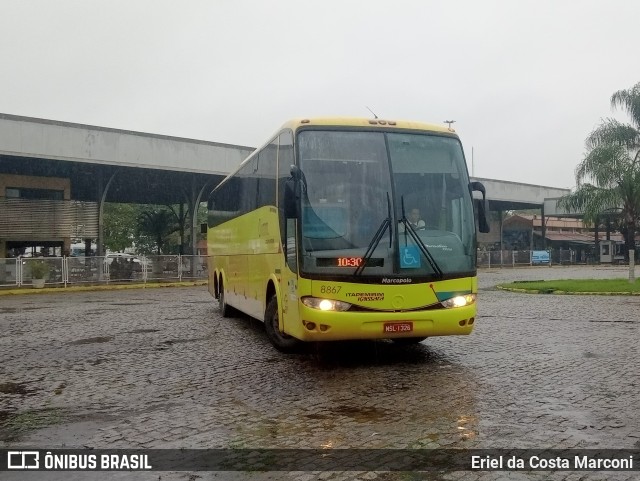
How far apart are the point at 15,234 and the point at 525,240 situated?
154 ft

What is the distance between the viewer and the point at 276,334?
9852 mm

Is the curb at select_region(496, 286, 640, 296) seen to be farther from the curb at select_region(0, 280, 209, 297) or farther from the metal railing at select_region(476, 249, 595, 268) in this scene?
the metal railing at select_region(476, 249, 595, 268)

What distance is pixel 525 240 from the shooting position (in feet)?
Result: 204

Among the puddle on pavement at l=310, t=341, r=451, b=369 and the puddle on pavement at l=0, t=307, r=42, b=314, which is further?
the puddle on pavement at l=0, t=307, r=42, b=314

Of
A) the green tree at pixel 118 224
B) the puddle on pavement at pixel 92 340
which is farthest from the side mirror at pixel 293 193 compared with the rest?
the green tree at pixel 118 224

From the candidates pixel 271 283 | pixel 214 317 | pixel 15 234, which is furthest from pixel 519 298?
pixel 15 234

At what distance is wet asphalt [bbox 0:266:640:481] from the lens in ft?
16.9

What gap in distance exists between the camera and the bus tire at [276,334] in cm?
954

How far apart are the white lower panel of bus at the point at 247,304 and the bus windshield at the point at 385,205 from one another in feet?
8.84

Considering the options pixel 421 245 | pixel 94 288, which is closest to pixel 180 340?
pixel 421 245

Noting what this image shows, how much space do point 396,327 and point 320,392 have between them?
159 cm

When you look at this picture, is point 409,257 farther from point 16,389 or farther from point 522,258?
point 522,258

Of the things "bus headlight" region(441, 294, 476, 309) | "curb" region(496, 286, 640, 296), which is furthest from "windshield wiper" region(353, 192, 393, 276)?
"curb" region(496, 286, 640, 296)

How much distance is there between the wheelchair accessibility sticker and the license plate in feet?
2.34
